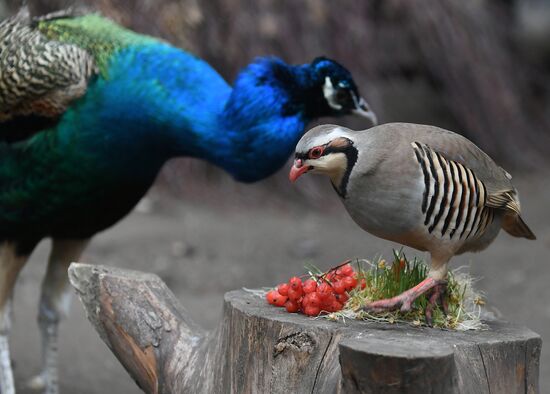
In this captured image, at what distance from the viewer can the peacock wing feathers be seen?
390 centimetres

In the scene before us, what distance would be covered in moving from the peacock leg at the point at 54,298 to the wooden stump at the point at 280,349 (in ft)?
4.27

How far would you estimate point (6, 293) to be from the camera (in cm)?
411

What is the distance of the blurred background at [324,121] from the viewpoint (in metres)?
6.04

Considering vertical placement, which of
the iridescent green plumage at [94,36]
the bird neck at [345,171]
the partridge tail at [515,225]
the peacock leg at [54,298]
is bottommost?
the peacock leg at [54,298]

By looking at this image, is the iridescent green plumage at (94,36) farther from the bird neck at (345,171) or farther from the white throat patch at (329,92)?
the bird neck at (345,171)

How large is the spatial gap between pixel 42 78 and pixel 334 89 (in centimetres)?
112

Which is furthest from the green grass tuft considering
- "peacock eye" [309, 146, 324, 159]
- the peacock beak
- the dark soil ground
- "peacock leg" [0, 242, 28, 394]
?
the dark soil ground

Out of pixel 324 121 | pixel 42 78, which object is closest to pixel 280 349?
pixel 42 78

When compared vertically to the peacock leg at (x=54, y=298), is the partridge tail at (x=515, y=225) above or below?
above

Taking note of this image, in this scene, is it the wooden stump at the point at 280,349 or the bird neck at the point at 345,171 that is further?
the bird neck at the point at 345,171

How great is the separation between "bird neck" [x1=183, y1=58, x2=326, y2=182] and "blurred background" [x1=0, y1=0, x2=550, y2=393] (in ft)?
4.91

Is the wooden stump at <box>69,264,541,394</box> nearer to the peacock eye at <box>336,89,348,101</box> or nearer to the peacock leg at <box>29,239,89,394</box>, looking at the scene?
the peacock eye at <box>336,89,348,101</box>

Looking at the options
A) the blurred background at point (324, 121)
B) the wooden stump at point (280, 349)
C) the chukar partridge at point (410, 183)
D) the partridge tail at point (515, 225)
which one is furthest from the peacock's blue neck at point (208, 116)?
the blurred background at point (324, 121)

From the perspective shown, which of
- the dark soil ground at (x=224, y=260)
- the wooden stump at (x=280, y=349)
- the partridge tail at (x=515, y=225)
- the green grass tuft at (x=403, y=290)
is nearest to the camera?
the wooden stump at (x=280, y=349)
